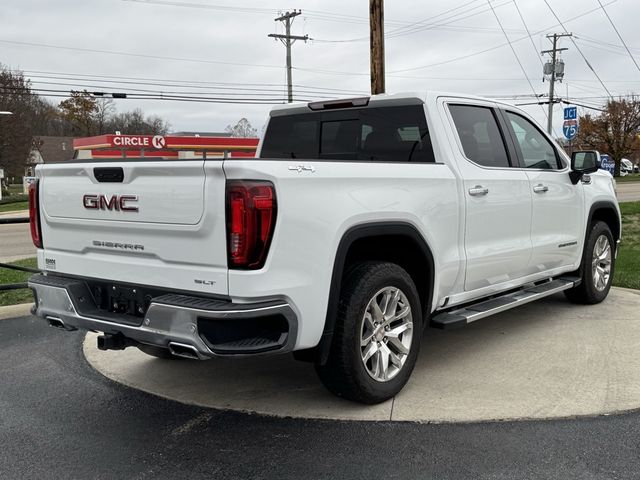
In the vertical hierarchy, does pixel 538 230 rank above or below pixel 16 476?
above

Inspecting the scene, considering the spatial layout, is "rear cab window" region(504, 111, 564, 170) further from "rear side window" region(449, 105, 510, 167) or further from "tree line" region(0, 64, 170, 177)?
"tree line" region(0, 64, 170, 177)

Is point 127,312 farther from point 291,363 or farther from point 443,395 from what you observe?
point 443,395

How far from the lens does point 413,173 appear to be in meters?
4.07

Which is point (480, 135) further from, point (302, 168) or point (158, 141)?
point (158, 141)

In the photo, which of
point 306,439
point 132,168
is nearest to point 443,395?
point 306,439

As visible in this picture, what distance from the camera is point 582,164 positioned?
577cm

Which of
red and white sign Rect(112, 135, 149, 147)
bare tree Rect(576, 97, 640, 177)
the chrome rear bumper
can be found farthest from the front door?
bare tree Rect(576, 97, 640, 177)

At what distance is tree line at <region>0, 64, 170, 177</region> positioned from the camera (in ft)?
143

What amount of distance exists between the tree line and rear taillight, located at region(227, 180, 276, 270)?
144ft

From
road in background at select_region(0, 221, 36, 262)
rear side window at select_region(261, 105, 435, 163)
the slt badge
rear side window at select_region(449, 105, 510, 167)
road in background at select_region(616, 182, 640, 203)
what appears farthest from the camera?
road in background at select_region(616, 182, 640, 203)

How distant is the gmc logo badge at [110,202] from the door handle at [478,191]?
7.68 ft

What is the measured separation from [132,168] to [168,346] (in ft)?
3.28

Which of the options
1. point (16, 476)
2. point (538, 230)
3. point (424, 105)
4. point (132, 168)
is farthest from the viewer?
point (538, 230)

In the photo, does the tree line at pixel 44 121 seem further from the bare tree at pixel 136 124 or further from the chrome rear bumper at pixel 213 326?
the chrome rear bumper at pixel 213 326
